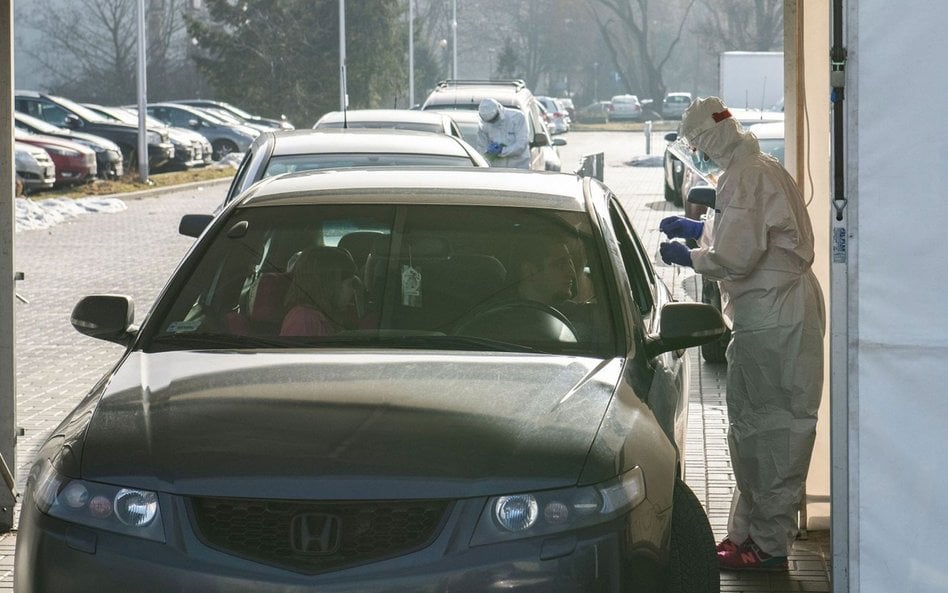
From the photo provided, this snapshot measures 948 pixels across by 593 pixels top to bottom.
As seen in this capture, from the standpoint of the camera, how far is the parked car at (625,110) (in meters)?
95.4

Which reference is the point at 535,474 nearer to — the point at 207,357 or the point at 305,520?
the point at 305,520

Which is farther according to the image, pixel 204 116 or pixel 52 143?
pixel 204 116

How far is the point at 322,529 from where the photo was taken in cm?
376

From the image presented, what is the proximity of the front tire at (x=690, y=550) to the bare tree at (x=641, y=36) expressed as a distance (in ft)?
340

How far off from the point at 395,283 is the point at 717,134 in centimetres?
148

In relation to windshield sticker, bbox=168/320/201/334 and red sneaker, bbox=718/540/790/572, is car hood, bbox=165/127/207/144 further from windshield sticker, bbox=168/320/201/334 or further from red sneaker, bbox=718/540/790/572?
windshield sticker, bbox=168/320/201/334

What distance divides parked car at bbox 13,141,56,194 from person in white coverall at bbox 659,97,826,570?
22.4 metres

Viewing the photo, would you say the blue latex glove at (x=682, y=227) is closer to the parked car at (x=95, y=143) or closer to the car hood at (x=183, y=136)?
the parked car at (x=95, y=143)

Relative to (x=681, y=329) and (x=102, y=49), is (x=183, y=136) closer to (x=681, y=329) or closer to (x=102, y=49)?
(x=681, y=329)

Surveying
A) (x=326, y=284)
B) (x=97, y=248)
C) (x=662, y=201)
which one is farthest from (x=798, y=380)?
(x=662, y=201)

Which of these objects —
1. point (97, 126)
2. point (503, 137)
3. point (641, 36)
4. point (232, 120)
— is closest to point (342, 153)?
point (503, 137)

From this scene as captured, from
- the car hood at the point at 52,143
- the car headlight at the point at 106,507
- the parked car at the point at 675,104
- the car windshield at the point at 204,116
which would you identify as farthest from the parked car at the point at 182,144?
the parked car at the point at 675,104

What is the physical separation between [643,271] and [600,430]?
6.12 feet

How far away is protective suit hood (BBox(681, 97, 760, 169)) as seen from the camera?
5.84 metres
